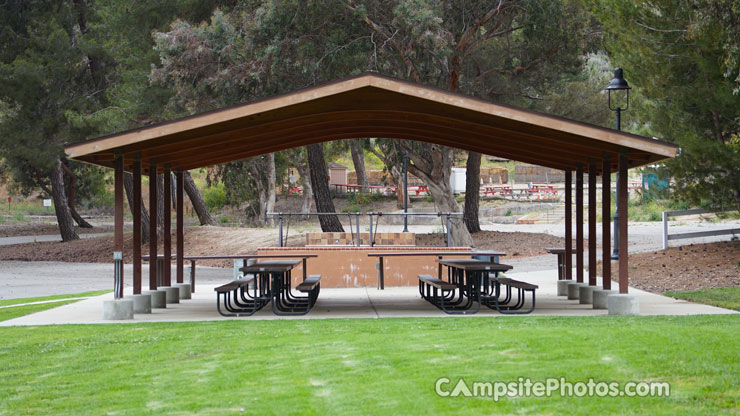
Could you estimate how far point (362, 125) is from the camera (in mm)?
13445

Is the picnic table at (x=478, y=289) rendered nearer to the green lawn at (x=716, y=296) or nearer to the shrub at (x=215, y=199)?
the green lawn at (x=716, y=296)

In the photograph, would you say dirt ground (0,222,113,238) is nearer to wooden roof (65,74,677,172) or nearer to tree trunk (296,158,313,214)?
tree trunk (296,158,313,214)

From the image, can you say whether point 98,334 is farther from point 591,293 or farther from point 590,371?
point 591,293

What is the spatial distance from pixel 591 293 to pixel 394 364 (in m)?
7.07

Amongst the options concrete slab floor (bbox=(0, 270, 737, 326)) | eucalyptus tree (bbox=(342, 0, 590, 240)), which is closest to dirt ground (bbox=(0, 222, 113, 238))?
eucalyptus tree (bbox=(342, 0, 590, 240))

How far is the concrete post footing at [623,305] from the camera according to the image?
11.1 m

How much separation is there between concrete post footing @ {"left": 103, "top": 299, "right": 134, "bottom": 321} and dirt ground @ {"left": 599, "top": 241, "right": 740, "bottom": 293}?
913 cm

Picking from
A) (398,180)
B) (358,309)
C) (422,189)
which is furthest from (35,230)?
(358,309)

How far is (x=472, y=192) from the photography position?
31500mm

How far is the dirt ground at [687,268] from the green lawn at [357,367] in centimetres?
643

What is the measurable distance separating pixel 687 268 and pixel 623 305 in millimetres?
7380

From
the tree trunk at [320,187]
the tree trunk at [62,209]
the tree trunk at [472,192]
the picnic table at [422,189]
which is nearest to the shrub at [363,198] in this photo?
the picnic table at [422,189]

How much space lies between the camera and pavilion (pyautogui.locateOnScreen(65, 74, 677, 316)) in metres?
10.4

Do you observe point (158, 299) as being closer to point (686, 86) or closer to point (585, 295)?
point (585, 295)
